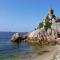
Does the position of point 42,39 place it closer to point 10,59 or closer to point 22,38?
point 22,38

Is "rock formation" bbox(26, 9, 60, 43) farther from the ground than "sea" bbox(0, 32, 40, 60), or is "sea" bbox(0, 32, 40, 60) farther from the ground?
"rock formation" bbox(26, 9, 60, 43)

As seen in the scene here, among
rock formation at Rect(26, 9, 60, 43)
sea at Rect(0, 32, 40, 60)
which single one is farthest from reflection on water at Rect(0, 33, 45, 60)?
rock formation at Rect(26, 9, 60, 43)

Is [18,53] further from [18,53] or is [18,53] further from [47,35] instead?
[47,35]

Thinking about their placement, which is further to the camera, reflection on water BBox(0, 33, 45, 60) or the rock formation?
the rock formation

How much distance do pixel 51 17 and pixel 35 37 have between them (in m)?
15.7

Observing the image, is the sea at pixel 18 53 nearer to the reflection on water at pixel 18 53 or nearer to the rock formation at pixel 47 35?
the reflection on water at pixel 18 53

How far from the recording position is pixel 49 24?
71.2 m

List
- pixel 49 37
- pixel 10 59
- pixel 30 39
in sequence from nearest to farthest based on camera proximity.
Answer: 1. pixel 10 59
2. pixel 49 37
3. pixel 30 39

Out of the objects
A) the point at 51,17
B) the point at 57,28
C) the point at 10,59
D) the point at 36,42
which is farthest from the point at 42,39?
the point at 10,59

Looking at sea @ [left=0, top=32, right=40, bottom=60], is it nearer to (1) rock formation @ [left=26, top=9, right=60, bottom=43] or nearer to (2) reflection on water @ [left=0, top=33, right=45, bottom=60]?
(2) reflection on water @ [left=0, top=33, right=45, bottom=60]

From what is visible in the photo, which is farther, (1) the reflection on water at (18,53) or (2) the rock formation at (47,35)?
(2) the rock formation at (47,35)

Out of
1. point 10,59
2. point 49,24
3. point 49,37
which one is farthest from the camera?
point 49,24

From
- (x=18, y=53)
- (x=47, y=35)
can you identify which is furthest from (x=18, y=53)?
(x=47, y=35)

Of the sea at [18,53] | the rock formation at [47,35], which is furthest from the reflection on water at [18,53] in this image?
the rock formation at [47,35]
